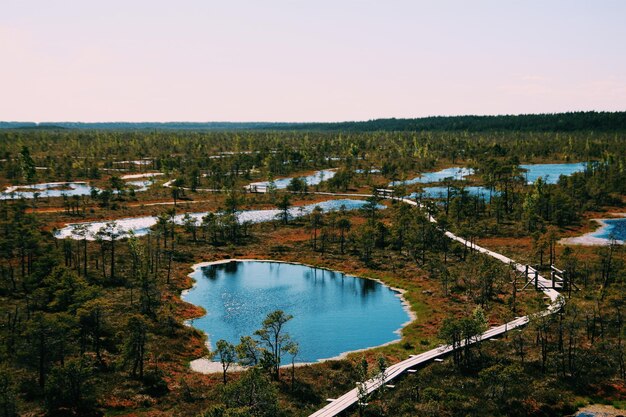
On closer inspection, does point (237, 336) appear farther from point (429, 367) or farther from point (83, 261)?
point (83, 261)

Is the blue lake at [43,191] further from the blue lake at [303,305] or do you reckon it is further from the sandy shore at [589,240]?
the sandy shore at [589,240]

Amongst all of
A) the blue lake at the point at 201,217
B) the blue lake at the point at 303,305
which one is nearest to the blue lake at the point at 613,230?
the blue lake at the point at 201,217

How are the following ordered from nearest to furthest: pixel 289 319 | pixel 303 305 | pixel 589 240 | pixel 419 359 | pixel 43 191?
pixel 419 359
pixel 289 319
pixel 303 305
pixel 589 240
pixel 43 191

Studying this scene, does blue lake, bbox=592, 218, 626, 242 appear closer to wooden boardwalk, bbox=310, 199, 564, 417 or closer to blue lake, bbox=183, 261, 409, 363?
wooden boardwalk, bbox=310, 199, 564, 417

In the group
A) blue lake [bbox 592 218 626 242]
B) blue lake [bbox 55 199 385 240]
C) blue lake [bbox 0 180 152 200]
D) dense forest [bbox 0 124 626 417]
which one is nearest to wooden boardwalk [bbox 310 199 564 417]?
dense forest [bbox 0 124 626 417]

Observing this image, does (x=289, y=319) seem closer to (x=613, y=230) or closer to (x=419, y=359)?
(x=419, y=359)

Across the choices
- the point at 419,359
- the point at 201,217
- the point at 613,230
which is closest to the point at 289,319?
the point at 419,359

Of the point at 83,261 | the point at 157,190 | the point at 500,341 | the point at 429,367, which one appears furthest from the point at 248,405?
the point at 157,190
